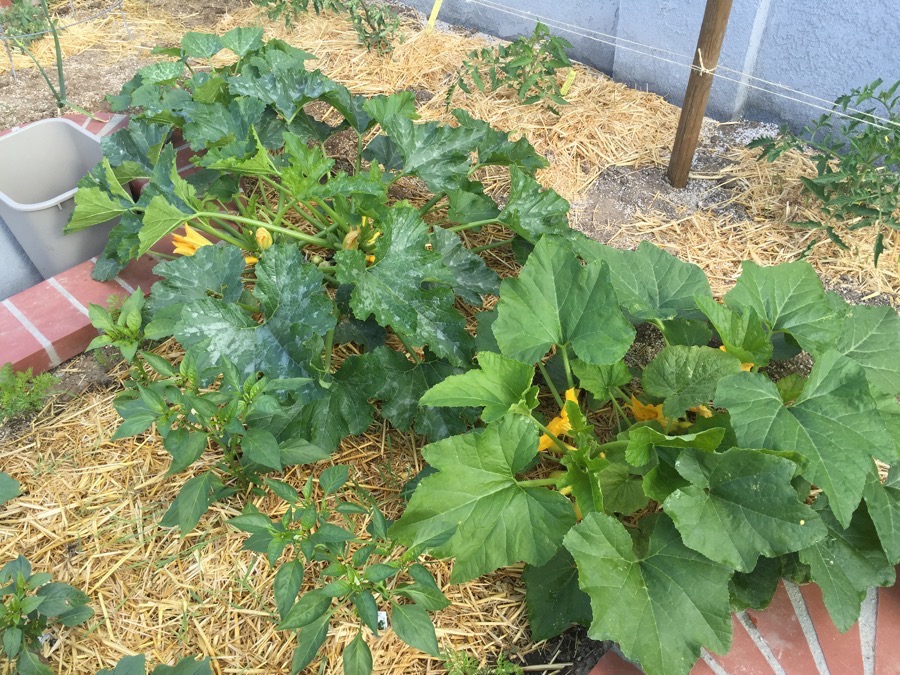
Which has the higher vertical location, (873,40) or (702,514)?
(873,40)

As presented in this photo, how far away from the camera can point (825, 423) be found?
5.13ft

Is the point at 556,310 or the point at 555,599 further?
the point at 556,310

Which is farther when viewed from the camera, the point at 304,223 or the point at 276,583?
the point at 304,223

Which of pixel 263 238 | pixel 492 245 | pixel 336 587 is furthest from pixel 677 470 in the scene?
pixel 263 238

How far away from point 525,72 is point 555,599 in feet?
7.03

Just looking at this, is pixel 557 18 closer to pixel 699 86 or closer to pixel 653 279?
pixel 699 86

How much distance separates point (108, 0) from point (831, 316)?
4.24 meters

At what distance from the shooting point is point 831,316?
Answer: 6.01ft

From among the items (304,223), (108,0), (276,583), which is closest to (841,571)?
(276,583)

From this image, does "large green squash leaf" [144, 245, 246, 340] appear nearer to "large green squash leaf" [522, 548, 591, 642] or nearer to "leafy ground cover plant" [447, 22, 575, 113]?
"large green squash leaf" [522, 548, 591, 642]

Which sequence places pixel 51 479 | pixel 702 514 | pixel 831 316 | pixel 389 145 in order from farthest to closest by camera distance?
pixel 389 145 < pixel 51 479 < pixel 831 316 < pixel 702 514

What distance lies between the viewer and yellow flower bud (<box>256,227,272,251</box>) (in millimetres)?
2297

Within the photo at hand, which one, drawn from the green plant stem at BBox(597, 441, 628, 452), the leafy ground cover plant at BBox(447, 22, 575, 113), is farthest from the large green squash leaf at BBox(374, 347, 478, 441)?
the leafy ground cover plant at BBox(447, 22, 575, 113)

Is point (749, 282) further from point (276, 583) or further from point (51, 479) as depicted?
point (51, 479)
